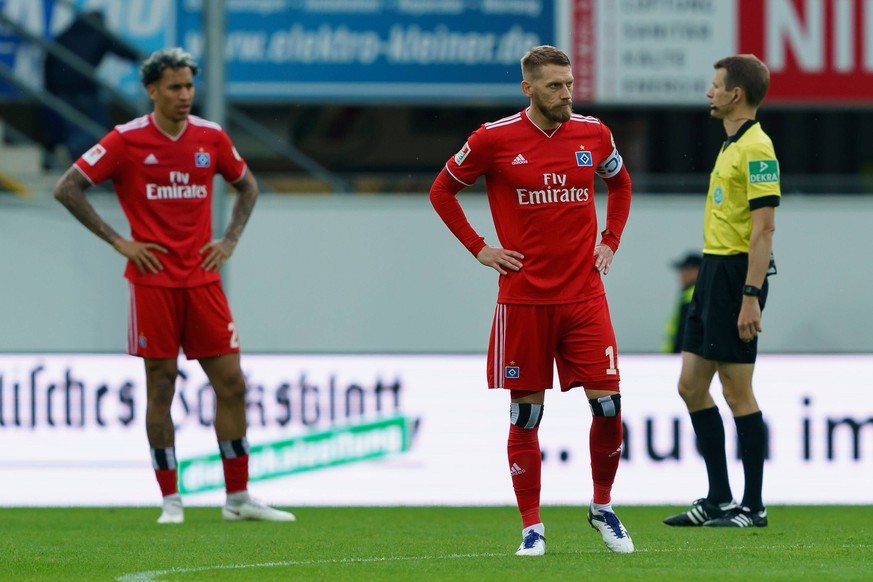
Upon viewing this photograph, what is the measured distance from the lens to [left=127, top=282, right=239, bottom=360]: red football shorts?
292 inches

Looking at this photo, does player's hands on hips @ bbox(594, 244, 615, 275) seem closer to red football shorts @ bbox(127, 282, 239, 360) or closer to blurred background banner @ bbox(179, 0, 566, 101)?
red football shorts @ bbox(127, 282, 239, 360)

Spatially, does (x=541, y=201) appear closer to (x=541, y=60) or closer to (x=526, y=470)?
(x=541, y=60)

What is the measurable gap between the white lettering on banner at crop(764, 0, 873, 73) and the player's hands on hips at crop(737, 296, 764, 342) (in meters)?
6.93

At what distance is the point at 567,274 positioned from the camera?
5.80 meters

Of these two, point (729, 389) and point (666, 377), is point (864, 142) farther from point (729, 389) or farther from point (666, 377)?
point (729, 389)

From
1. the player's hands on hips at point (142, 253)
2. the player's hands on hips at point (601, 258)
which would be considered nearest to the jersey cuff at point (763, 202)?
the player's hands on hips at point (601, 258)

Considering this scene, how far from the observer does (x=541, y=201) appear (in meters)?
5.79

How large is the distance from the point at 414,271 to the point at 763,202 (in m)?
6.16

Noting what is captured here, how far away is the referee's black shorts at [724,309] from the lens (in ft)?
22.7

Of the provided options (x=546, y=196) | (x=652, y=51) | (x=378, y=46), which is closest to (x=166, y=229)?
(x=546, y=196)

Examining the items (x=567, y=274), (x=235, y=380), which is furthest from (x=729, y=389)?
(x=235, y=380)

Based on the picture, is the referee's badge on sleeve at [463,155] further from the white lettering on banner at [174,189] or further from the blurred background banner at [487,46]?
the blurred background banner at [487,46]

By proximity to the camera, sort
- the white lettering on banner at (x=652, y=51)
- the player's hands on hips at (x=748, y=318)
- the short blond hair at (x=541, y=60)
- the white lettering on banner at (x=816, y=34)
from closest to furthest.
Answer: the short blond hair at (x=541, y=60)
the player's hands on hips at (x=748, y=318)
the white lettering on banner at (x=652, y=51)
the white lettering on banner at (x=816, y=34)

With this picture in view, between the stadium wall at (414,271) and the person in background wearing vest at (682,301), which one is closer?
the person in background wearing vest at (682,301)
